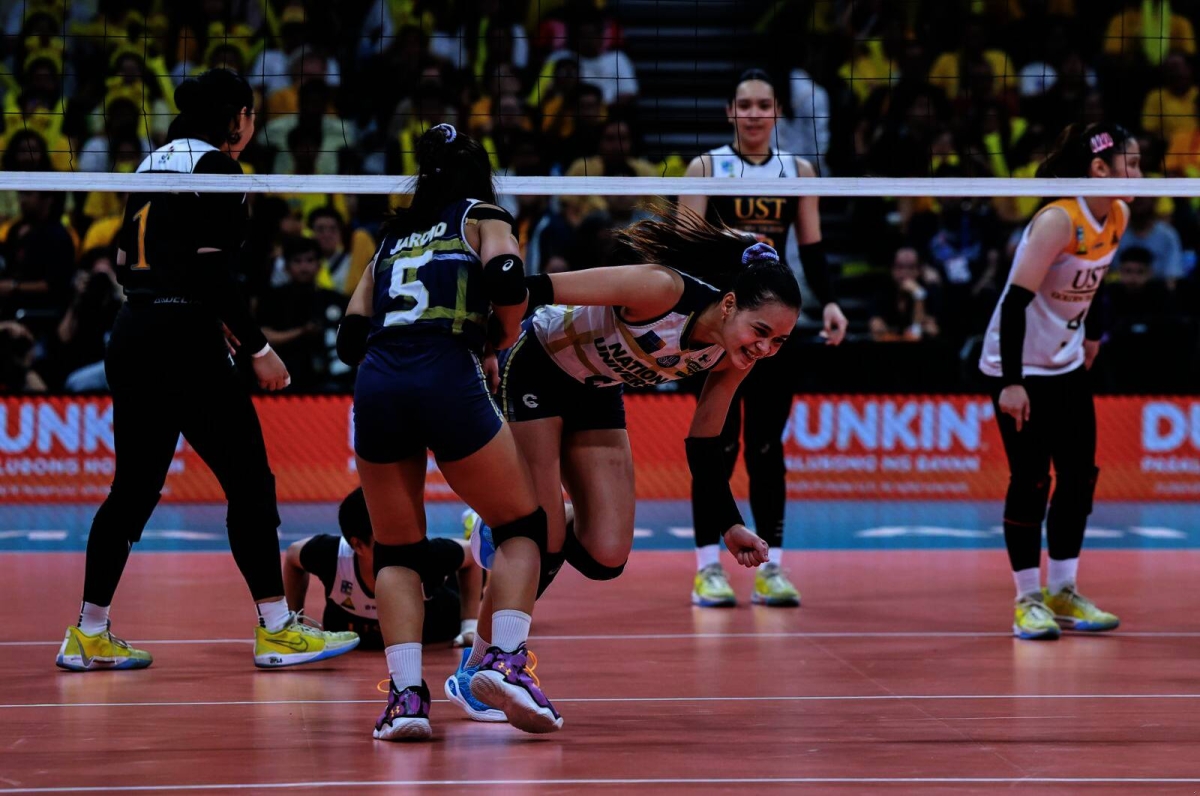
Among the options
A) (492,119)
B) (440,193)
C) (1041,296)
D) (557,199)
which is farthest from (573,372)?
(492,119)

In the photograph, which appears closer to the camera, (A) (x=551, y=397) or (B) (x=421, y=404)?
(B) (x=421, y=404)

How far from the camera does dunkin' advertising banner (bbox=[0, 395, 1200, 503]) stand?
11.0 metres

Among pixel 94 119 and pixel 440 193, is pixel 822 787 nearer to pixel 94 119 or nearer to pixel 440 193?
pixel 440 193

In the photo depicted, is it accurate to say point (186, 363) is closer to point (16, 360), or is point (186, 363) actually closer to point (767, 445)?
point (767, 445)

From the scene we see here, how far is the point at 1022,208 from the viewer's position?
1357 cm

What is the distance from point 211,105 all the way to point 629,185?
5.42 feet

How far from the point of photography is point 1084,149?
258 inches

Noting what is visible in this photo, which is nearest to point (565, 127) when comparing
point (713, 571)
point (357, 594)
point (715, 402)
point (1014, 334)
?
point (713, 571)

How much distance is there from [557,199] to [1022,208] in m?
4.24

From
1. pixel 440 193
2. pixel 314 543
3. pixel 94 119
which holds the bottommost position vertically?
pixel 314 543

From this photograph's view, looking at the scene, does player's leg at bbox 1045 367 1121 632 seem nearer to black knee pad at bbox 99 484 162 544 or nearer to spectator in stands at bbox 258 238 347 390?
black knee pad at bbox 99 484 162 544

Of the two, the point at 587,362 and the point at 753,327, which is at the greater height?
the point at 753,327

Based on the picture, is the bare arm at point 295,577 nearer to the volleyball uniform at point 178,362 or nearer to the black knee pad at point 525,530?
the volleyball uniform at point 178,362

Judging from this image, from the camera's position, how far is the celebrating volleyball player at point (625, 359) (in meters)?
4.74
